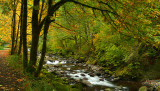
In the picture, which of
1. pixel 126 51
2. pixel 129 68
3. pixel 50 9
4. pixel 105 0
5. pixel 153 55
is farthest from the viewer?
pixel 126 51

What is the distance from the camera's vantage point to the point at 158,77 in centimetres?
1029

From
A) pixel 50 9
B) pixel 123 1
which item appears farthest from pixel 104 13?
pixel 50 9

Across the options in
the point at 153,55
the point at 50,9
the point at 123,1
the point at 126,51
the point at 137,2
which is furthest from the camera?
the point at 126,51

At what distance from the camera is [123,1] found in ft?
16.0

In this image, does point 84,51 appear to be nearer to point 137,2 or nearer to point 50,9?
point 50,9

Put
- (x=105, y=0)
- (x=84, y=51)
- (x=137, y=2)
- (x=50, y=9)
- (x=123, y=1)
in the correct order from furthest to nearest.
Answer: (x=84, y=51) → (x=50, y=9) → (x=105, y=0) → (x=123, y=1) → (x=137, y=2)

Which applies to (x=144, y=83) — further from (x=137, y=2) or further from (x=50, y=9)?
(x=50, y=9)

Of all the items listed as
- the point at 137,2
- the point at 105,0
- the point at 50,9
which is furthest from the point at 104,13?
the point at 50,9

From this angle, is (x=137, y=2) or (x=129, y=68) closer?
(x=137, y=2)

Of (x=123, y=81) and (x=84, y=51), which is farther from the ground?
(x=84, y=51)

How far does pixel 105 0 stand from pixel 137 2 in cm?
134

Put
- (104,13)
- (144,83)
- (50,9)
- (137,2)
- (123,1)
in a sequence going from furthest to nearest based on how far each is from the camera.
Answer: (144,83) < (50,9) < (104,13) < (123,1) < (137,2)

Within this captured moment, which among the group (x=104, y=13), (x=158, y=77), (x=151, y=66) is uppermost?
(x=104, y=13)

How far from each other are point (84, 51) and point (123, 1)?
17.4 meters
